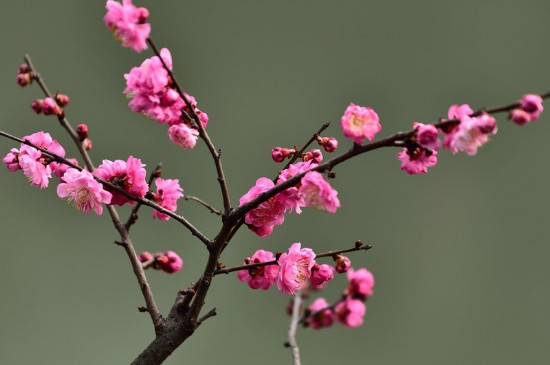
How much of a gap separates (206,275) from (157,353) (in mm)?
156

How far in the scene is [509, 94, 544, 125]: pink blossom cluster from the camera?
750mm

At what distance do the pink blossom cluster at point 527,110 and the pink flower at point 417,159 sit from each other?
12 centimetres

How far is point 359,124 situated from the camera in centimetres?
81

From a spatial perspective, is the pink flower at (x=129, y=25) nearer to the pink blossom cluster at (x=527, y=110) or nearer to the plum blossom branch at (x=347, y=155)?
the plum blossom branch at (x=347, y=155)

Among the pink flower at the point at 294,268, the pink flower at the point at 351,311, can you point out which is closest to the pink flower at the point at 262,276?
the pink flower at the point at 294,268

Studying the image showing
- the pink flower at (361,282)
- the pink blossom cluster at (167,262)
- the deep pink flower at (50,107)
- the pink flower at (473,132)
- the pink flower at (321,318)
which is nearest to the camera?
the pink flower at (473,132)

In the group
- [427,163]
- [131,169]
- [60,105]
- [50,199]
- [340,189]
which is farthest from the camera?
[340,189]

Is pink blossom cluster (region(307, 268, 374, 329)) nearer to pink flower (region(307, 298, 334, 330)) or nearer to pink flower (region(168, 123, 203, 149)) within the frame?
pink flower (region(307, 298, 334, 330))

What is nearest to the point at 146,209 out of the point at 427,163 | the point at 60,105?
the point at 60,105

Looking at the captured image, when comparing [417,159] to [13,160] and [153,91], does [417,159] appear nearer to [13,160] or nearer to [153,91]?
[153,91]

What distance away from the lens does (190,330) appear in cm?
97

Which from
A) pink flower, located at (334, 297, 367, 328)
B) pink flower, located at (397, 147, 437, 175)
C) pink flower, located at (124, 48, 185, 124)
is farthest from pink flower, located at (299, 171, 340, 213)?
pink flower, located at (334, 297, 367, 328)

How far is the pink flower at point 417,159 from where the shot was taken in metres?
0.82

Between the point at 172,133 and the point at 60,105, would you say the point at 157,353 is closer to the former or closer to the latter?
the point at 172,133
